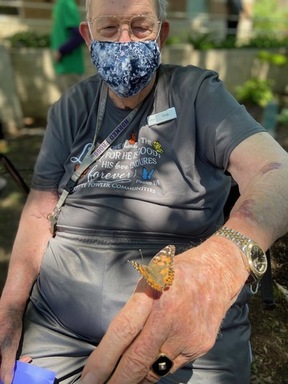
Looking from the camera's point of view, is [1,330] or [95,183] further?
[95,183]

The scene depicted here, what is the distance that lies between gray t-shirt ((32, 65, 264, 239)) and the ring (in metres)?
0.64

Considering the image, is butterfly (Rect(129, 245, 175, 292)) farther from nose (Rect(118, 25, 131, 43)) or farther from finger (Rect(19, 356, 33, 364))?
nose (Rect(118, 25, 131, 43))

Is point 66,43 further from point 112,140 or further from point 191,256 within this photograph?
point 191,256

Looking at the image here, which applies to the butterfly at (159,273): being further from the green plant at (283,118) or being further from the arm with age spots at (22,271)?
the green plant at (283,118)

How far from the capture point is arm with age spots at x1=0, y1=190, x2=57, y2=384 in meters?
1.54

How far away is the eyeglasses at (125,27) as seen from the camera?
66.1 inches

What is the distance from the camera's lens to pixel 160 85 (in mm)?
1741

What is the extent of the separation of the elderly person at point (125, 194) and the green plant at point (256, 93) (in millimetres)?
5729

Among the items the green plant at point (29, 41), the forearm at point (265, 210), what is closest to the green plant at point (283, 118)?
the green plant at point (29, 41)

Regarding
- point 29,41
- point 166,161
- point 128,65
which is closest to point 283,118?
point 29,41

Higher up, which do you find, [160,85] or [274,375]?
[160,85]

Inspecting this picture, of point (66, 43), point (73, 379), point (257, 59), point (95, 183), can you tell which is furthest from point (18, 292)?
point (257, 59)

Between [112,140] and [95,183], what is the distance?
19cm

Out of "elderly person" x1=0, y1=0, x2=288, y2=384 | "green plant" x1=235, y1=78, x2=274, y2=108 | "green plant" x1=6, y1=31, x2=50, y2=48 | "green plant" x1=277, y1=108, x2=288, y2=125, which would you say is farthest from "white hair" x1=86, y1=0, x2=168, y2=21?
"green plant" x1=235, y1=78, x2=274, y2=108
